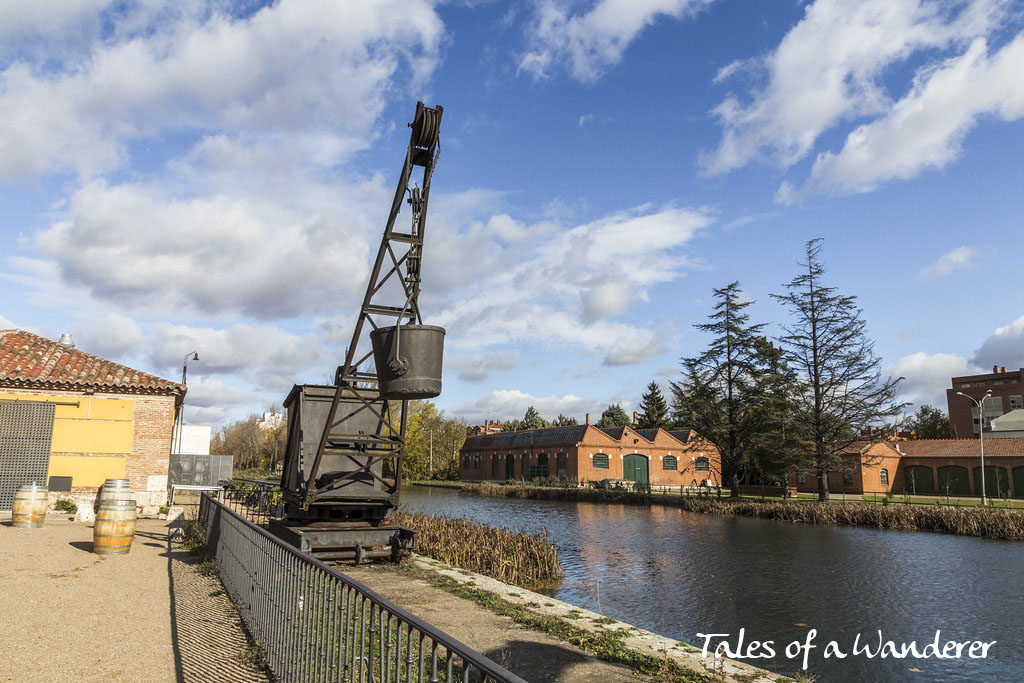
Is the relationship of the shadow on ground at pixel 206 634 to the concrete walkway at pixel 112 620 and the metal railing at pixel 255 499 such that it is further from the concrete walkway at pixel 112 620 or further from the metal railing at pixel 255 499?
the metal railing at pixel 255 499

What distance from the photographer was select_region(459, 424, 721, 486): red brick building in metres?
54.4

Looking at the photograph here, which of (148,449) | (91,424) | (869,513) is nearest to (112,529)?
(148,449)

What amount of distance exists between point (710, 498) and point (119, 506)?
31129mm

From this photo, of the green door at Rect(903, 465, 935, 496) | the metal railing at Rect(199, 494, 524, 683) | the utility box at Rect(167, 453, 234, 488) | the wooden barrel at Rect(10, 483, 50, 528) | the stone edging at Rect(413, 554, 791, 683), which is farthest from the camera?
the green door at Rect(903, 465, 935, 496)

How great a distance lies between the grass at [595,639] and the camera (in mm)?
6549

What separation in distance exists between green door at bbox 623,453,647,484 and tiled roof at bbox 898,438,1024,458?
1992 centimetres

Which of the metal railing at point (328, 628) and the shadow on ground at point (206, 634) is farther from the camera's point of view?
the shadow on ground at point (206, 634)

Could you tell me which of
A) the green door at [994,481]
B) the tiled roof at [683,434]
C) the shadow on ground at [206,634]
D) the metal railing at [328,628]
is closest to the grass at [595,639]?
the metal railing at [328,628]

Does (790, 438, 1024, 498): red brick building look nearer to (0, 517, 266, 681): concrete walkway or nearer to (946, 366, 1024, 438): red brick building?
(946, 366, 1024, 438): red brick building

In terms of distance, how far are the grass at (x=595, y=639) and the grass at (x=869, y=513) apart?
21.7m

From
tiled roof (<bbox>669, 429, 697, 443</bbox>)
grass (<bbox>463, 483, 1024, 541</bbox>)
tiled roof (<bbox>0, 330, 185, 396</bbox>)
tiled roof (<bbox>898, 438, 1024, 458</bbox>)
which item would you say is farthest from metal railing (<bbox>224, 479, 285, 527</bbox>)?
tiled roof (<bbox>898, 438, 1024, 458</bbox>)

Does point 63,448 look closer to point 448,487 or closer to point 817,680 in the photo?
point 817,680

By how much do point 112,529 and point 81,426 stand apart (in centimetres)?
805

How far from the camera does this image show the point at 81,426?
734 inches
